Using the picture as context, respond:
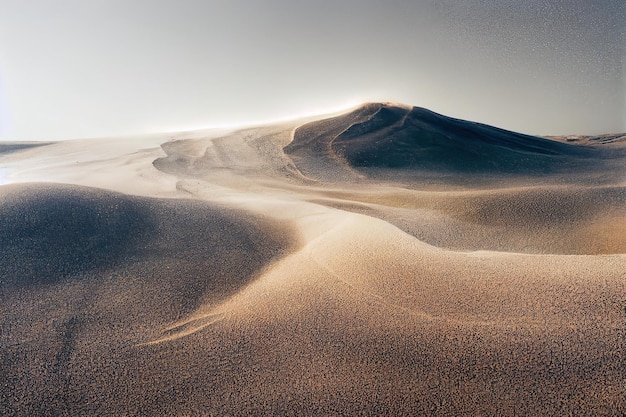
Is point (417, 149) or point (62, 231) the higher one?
point (417, 149)

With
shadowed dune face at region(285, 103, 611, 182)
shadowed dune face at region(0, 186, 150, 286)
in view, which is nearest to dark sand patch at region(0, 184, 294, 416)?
shadowed dune face at region(0, 186, 150, 286)

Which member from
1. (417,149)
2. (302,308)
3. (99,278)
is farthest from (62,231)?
(417,149)

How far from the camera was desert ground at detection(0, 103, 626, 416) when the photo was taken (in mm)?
1517

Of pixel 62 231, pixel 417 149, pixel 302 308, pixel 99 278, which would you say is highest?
pixel 417 149

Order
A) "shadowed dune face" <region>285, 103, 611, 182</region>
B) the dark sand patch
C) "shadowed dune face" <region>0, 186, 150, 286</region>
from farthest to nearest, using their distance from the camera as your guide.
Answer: "shadowed dune face" <region>285, 103, 611, 182</region>
"shadowed dune face" <region>0, 186, 150, 286</region>
the dark sand patch

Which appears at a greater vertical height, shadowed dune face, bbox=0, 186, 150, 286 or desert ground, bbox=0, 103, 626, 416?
shadowed dune face, bbox=0, 186, 150, 286

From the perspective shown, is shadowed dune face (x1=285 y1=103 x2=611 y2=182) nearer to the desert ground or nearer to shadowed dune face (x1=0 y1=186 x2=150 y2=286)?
the desert ground

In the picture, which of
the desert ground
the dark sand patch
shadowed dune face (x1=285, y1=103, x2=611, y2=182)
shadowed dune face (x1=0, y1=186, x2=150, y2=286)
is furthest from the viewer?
shadowed dune face (x1=285, y1=103, x2=611, y2=182)

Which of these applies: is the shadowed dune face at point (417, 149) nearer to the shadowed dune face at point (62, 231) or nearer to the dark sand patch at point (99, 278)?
the dark sand patch at point (99, 278)

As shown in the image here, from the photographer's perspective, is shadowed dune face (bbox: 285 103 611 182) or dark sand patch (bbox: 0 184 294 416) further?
shadowed dune face (bbox: 285 103 611 182)

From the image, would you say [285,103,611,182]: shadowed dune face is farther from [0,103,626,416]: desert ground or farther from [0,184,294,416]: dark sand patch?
[0,184,294,416]: dark sand patch

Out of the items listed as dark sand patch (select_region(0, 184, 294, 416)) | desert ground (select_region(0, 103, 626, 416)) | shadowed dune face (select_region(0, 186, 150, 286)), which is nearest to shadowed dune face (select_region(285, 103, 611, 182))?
desert ground (select_region(0, 103, 626, 416))

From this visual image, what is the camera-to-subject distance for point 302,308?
6.59 feet

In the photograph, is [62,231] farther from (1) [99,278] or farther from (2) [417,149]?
(2) [417,149]
